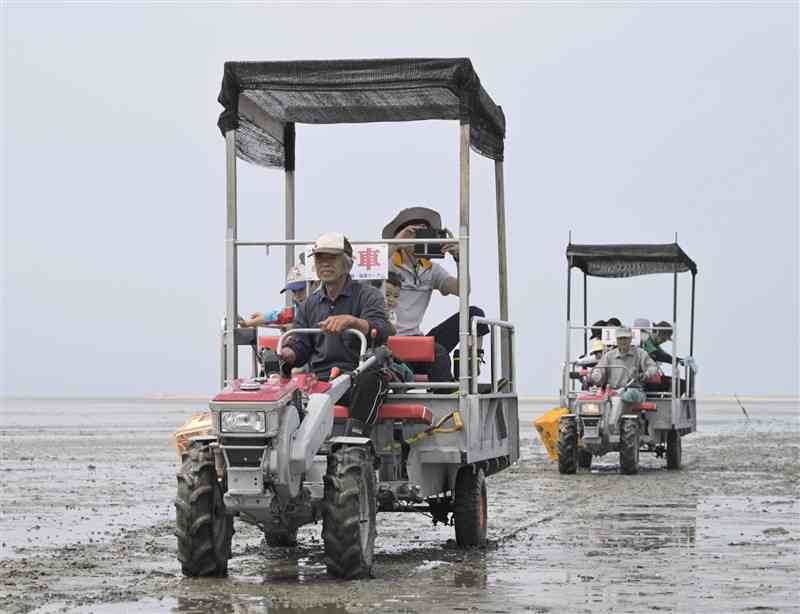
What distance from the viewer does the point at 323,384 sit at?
34.3 feet

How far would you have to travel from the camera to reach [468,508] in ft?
39.9

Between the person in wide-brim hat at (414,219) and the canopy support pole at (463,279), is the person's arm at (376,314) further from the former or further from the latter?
the person in wide-brim hat at (414,219)

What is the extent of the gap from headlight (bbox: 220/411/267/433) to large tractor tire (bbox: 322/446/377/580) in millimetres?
671

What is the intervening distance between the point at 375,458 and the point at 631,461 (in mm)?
12182

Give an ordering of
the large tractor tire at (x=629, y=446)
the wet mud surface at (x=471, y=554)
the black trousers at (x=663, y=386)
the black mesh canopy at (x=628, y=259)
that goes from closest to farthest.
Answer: the wet mud surface at (x=471, y=554), the large tractor tire at (x=629, y=446), the black trousers at (x=663, y=386), the black mesh canopy at (x=628, y=259)

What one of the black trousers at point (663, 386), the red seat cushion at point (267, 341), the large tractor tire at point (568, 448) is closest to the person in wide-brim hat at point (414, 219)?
the red seat cushion at point (267, 341)

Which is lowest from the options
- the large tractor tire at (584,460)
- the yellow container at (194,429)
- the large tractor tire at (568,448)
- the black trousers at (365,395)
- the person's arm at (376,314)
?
the large tractor tire at (584,460)

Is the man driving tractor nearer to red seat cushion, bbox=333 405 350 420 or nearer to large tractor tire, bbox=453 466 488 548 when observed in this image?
large tractor tire, bbox=453 466 488 548

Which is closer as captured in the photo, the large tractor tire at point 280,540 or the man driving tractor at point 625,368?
the large tractor tire at point 280,540

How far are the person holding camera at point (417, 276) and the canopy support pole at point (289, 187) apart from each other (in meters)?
1.12

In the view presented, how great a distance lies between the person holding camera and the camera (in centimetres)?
1270

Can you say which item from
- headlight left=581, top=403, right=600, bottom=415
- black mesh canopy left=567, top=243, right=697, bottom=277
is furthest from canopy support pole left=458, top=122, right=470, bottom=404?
black mesh canopy left=567, top=243, right=697, bottom=277

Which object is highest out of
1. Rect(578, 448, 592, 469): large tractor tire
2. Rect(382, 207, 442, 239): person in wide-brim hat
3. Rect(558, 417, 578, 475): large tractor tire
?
Rect(382, 207, 442, 239): person in wide-brim hat

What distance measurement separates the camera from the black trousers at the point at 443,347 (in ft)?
39.2
